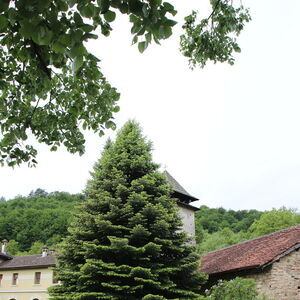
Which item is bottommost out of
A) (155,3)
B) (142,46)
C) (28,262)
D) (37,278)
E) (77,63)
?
(37,278)

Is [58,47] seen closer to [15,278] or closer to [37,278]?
[37,278]

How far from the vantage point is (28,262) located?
30.3 metres

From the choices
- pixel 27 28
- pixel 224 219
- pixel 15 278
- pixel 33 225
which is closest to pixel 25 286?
pixel 15 278

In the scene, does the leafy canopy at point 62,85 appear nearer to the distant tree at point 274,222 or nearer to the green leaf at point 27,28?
the green leaf at point 27,28

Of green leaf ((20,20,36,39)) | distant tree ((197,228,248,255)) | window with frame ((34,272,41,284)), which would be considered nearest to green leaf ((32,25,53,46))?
green leaf ((20,20,36,39))

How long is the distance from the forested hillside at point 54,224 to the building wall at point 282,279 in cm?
3474

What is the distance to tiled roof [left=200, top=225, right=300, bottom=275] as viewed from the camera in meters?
13.1

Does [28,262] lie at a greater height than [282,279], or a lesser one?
greater

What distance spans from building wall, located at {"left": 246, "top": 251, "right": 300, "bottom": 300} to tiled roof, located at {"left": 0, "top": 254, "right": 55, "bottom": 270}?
67.0 feet

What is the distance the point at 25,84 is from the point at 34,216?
58.0 metres

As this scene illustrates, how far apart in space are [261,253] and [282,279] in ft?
4.99

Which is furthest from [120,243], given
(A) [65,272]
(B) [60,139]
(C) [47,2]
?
(C) [47,2]

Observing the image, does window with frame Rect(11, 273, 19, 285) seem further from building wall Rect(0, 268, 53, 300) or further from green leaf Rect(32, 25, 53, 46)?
green leaf Rect(32, 25, 53, 46)

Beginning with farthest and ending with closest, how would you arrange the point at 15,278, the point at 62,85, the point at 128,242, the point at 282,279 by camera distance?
1. the point at 15,278
2. the point at 282,279
3. the point at 128,242
4. the point at 62,85
